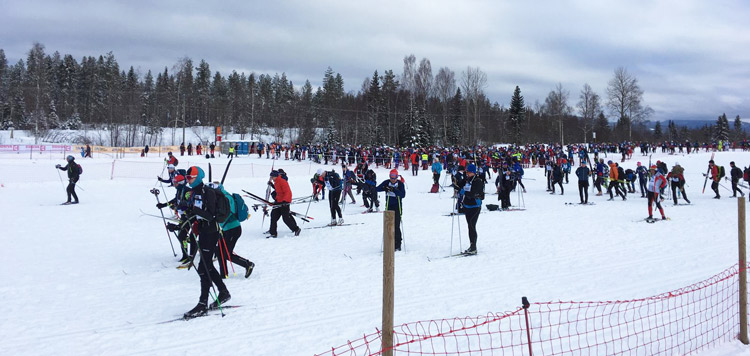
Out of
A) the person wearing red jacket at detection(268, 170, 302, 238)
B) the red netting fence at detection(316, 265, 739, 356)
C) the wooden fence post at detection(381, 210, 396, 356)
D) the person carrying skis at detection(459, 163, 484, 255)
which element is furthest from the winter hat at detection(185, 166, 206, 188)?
the person carrying skis at detection(459, 163, 484, 255)

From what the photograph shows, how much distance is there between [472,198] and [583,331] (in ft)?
13.6

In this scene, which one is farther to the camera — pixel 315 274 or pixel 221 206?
pixel 315 274

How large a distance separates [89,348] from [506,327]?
4721 mm

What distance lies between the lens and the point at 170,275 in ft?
26.4

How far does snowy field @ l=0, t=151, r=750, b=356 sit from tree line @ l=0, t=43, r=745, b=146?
134ft

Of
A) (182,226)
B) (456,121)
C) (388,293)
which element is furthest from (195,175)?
(456,121)

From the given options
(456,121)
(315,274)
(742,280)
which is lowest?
(315,274)

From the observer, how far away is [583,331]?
525 cm

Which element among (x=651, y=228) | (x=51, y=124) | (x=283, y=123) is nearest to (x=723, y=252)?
(x=651, y=228)

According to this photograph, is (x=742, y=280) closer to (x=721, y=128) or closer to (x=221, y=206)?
(x=221, y=206)

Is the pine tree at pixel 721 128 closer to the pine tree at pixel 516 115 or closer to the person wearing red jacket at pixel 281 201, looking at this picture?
the pine tree at pixel 516 115

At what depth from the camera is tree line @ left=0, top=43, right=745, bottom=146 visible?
5847 cm

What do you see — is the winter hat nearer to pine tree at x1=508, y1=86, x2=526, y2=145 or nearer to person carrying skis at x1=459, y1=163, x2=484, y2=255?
person carrying skis at x1=459, y1=163, x2=484, y2=255

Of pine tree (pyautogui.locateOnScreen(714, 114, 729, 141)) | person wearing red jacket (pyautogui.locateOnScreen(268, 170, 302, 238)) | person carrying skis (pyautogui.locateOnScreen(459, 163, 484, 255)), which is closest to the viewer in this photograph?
person carrying skis (pyautogui.locateOnScreen(459, 163, 484, 255))
